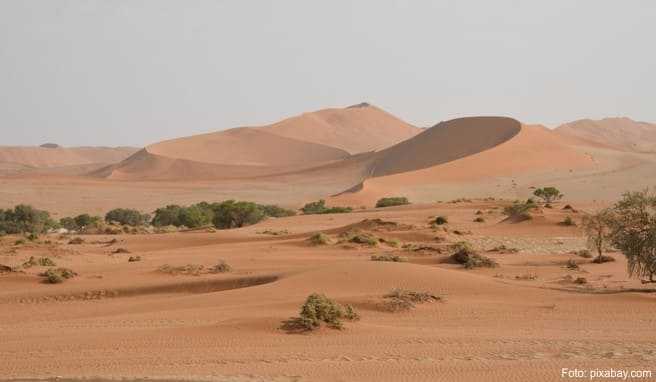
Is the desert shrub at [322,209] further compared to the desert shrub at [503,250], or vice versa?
the desert shrub at [322,209]

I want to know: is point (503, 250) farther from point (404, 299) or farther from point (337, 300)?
point (337, 300)

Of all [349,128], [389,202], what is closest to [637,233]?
[389,202]

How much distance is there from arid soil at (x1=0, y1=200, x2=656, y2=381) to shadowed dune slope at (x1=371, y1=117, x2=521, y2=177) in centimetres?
6428

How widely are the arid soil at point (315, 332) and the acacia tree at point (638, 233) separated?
21.6 inches

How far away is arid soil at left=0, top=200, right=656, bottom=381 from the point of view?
8789 mm

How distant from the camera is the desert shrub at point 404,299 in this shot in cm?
1312

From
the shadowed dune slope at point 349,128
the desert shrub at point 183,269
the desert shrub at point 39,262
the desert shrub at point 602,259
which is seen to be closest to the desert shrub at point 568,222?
the desert shrub at point 602,259

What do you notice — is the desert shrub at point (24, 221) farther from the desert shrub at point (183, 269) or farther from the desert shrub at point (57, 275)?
the desert shrub at point (57, 275)

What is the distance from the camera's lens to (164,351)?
9.62 metres

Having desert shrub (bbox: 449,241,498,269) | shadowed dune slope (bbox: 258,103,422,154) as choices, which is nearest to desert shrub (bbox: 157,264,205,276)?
desert shrub (bbox: 449,241,498,269)

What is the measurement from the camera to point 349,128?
164 meters

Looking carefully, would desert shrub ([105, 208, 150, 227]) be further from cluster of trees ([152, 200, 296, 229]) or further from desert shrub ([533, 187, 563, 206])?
desert shrub ([533, 187, 563, 206])

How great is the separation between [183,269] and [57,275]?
310 cm

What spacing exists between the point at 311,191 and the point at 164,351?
74660 millimetres
